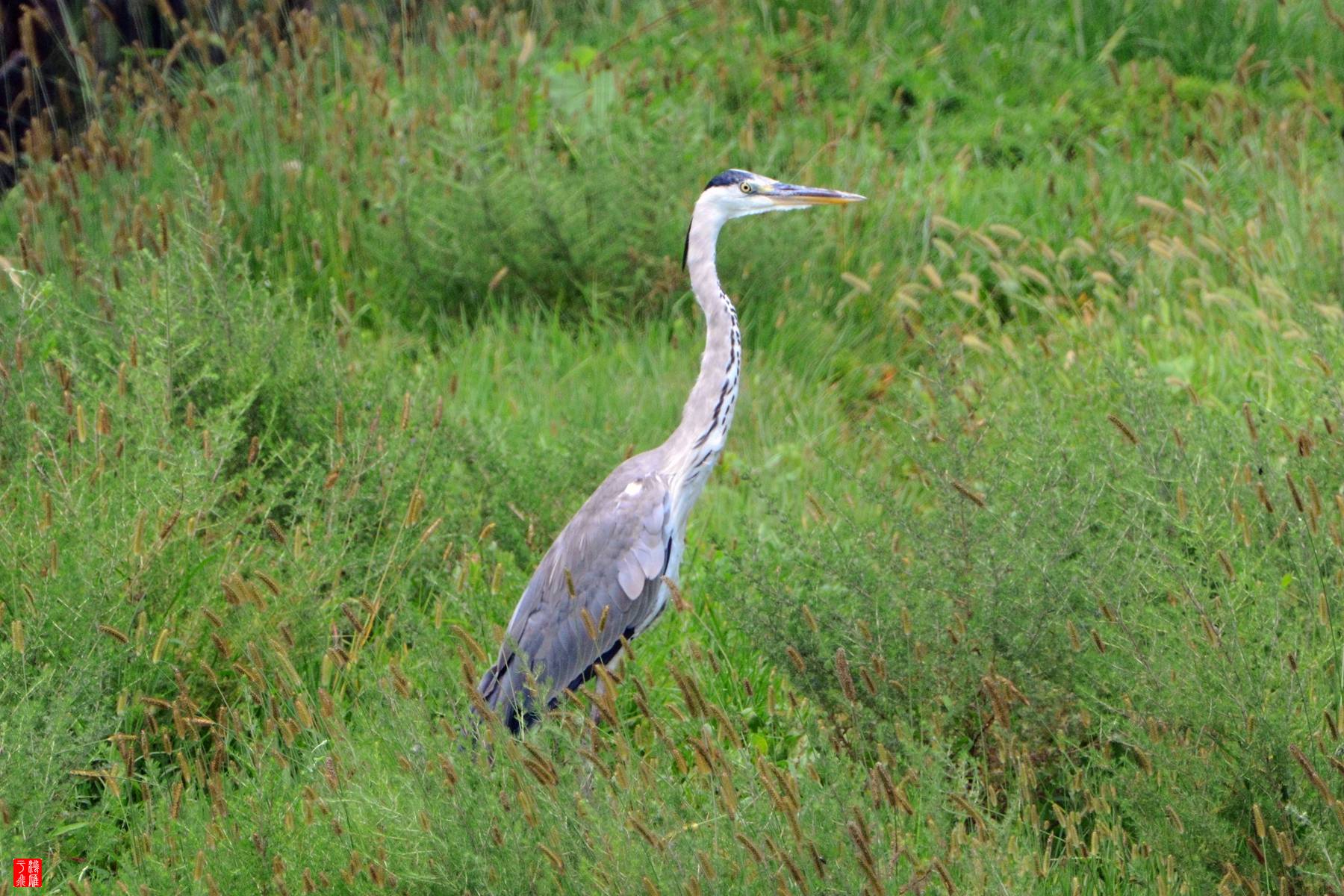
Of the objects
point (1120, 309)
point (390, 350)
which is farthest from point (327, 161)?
point (1120, 309)

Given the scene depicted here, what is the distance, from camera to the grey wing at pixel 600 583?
4.04 meters

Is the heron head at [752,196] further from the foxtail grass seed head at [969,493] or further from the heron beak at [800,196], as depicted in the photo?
the foxtail grass seed head at [969,493]

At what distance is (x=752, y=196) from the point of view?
4.55 metres

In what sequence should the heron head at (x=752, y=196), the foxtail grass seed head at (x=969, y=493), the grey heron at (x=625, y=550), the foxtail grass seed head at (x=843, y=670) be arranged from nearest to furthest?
the foxtail grass seed head at (x=843, y=670), the foxtail grass seed head at (x=969, y=493), the grey heron at (x=625, y=550), the heron head at (x=752, y=196)

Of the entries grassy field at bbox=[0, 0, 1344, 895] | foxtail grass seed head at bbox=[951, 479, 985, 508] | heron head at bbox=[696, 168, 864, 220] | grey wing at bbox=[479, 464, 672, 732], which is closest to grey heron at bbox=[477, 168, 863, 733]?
grey wing at bbox=[479, 464, 672, 732]

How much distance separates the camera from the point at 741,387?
19.0 feet

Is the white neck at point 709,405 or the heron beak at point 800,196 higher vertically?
the heron beak at point 800,196

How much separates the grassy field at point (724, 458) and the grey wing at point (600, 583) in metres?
0.14

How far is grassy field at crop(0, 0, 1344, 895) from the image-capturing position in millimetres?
2871

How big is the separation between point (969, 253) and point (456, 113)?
248cm

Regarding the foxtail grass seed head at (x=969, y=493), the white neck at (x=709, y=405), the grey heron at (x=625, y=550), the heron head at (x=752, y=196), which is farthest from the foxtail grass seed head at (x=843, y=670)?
the heron head at (x=752, y=196)

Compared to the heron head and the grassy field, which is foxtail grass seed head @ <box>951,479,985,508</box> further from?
the heron head

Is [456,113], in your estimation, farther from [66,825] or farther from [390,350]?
[66,825]

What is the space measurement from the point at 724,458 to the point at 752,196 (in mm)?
1270
